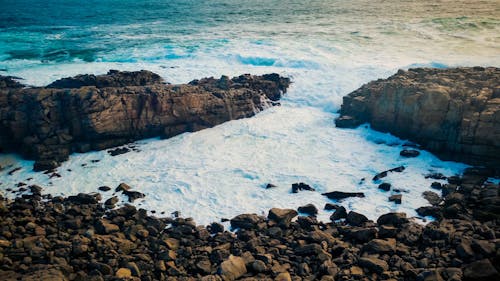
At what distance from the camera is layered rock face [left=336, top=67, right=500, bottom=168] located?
1559 centimetres

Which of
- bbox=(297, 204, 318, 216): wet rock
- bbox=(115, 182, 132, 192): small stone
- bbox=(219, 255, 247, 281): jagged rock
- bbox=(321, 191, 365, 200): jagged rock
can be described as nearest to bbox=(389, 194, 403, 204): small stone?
bbox=(321, 191, 365, 200): jagged rock

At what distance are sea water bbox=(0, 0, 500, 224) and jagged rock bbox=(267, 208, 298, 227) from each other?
2.46 feet

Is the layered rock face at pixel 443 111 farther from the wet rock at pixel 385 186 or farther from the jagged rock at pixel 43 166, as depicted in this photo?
the jagged rock at pixel 43 166

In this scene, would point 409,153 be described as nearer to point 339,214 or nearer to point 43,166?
point 339,214

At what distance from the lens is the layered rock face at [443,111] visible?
15594 mm

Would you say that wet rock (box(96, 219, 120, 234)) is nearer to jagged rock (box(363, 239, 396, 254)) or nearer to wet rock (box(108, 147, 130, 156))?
wet rock (box(108, 147, 130, 156))

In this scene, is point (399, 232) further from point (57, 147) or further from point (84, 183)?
point (57, 147)

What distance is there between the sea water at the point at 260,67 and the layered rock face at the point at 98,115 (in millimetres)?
823

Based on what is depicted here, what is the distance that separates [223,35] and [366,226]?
3408 centimetres

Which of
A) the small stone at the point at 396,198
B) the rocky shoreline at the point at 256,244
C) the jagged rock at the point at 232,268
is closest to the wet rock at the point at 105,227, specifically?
the rocky shoreline at the point at 256,244

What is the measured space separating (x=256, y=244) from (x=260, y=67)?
2110 cm

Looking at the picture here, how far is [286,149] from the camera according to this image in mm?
18359

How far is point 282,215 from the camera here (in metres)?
13.0

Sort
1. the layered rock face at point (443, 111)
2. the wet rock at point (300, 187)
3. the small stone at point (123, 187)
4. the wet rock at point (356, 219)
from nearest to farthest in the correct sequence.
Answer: the wet rock at point (356, 219) → the wet rock at point (300, 187) → the small stone at point (123, 187) → the layered rock face at point (443, 111)
